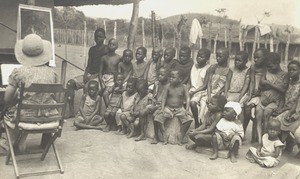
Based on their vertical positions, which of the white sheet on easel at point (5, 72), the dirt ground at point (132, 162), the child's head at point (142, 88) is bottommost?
the dirt ground at point (132, 162)

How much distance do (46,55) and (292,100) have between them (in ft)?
11.0

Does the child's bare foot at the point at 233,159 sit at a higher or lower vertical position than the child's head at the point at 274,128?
lower

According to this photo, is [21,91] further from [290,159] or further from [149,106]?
[290,159]

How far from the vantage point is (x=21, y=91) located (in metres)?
4.18

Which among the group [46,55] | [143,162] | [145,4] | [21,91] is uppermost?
[145,4]

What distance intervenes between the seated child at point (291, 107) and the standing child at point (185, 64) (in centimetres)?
165

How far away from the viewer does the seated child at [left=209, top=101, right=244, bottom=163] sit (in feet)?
17.1

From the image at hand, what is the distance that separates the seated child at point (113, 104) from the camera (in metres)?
6.60

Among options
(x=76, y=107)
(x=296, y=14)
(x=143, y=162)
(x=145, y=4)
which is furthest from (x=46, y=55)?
(x=145, y=4)

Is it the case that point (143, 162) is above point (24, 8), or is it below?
below

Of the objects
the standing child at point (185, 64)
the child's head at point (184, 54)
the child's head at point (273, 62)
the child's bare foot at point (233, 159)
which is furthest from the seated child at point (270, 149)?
the child's head at point (184, 54)

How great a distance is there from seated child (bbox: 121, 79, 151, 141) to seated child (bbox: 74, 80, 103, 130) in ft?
2.02

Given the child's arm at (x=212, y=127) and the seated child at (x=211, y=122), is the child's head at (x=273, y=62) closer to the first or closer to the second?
the seated child at (x=211, y=122)

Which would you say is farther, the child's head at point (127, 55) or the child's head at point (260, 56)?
the child's head at point (127, 55)
